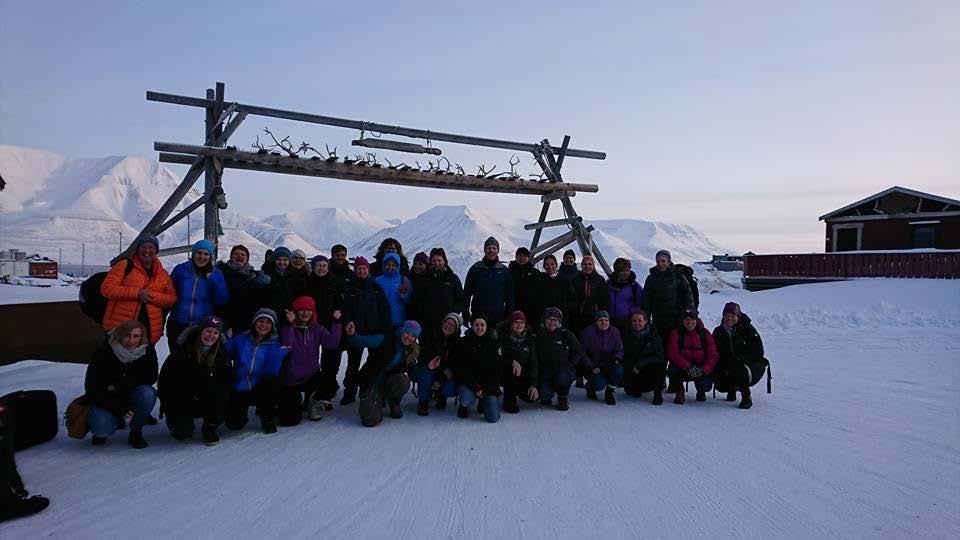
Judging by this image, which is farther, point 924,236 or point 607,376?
point 924,236

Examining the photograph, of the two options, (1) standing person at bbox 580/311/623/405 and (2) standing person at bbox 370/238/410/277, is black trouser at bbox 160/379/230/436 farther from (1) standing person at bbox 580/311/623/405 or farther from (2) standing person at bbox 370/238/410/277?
(1) standing person at bbox 580/311/623/405

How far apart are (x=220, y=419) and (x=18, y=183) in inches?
8215

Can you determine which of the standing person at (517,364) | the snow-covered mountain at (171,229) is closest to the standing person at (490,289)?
the standing person at (517,364)

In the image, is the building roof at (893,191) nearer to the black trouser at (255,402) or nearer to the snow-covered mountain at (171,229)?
the black trouser at (255,402)

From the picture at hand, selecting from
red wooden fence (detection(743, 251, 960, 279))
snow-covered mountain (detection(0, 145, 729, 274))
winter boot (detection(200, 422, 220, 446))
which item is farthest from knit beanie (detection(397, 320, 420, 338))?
snow-covered mountain (detection(0, 145, 729, 274))

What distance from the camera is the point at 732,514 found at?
316 cm

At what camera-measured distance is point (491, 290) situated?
6.11 metres

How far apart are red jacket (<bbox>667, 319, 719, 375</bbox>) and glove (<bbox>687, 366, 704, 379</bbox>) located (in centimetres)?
4

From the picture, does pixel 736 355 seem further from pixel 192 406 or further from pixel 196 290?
pixel 196 290

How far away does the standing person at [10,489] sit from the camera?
305cm

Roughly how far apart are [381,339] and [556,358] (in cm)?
178

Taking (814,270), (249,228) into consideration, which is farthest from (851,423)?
(249,228)

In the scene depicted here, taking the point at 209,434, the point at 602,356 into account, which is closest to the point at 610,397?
the point at 602,356

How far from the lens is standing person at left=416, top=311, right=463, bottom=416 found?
5.36 m
